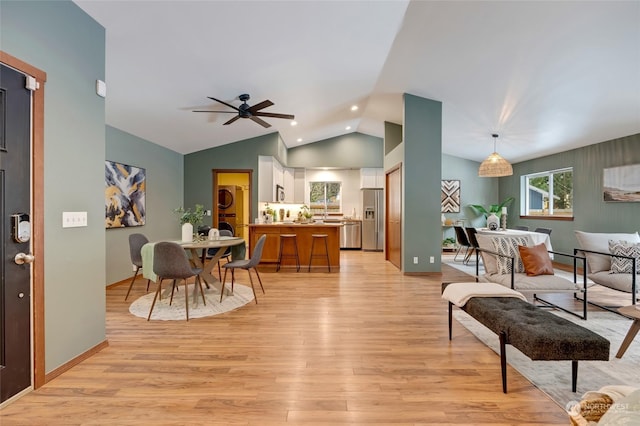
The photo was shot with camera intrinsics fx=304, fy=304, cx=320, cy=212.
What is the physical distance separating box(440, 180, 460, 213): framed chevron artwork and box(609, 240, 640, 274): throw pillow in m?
5.07

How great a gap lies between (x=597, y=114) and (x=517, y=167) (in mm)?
3549

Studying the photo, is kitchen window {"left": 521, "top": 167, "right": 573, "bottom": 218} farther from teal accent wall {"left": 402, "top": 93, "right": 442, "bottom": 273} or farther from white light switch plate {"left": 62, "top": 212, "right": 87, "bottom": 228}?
white light switch plate {"left": 62, "top": 212, "right": 87, "bottom": 228}

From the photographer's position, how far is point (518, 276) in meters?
3.50

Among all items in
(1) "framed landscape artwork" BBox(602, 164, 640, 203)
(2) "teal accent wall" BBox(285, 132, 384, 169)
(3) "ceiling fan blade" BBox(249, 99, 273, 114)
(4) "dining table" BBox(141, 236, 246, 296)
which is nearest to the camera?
(4) "dining table" BBox(141, 236, 246, 296)

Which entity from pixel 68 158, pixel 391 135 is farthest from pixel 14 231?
pixel 391 135

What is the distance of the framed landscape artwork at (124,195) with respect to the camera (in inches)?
180

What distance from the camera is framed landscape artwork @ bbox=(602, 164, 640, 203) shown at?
16.5 feet

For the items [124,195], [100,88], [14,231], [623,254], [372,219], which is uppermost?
[100,88]

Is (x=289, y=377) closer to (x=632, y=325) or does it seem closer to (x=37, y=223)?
(x=37, y=223)

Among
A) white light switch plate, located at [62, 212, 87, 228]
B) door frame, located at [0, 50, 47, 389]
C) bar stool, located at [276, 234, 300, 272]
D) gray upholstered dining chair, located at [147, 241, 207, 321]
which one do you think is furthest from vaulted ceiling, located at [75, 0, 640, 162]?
bar stool, located at [276, 234, 300, 272]

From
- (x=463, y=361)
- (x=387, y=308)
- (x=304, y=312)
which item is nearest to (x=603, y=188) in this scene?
(x=387, y=308)

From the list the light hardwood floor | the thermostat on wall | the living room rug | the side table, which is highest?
the thermostat on wall

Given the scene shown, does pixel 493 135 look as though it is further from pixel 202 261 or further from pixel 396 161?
pixel 202 261

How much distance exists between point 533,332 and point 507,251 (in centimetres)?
224
